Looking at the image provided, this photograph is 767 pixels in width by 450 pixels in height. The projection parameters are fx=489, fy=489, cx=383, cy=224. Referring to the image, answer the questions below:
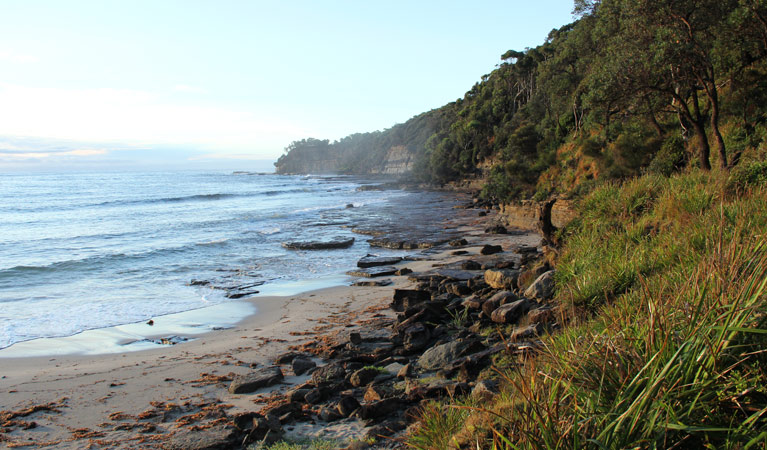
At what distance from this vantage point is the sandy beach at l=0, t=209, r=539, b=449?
663 centimetres

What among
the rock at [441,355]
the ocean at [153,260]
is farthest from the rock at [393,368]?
the ocean at [153,260]

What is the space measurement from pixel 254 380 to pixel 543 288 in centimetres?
566

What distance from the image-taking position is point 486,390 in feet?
17.6

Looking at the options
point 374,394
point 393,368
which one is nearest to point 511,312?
point 393,368

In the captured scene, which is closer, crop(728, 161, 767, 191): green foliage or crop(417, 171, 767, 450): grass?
crop(417, 171, 767, 450): grass

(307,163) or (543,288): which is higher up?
(307,163)

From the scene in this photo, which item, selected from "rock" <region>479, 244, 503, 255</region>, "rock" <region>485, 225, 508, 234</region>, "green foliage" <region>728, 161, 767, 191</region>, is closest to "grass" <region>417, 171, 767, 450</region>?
"green foliage" <region>728, 161, 767, 191</region>

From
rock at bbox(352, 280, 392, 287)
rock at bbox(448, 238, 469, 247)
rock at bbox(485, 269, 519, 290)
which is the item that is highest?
rock at bbox(485, 269, 519, 290)

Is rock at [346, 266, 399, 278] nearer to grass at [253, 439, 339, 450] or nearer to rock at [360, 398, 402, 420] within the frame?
rock at [360, 398, 402, 420]

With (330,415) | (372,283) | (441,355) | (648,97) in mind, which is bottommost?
(372,283)

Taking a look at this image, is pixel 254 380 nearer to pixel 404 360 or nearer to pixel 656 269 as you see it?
pixel 404 360

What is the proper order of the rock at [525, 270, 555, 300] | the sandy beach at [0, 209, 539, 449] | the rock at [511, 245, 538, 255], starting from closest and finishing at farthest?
the sandy beach at [0, 209, 539, 449], the rock at [525, 270, 555, 300], the rock at [511, 245, 538, 255]

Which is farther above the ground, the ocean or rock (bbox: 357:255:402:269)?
rock (bbox: 357:255:402:269)

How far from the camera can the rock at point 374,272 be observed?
59.2 feet
